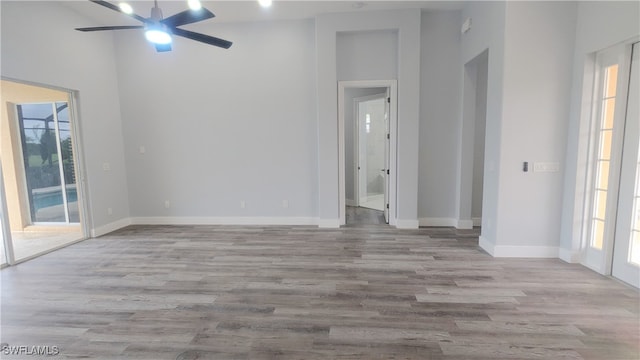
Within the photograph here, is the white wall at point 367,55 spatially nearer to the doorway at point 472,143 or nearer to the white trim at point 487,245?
the doorway at point 472,143

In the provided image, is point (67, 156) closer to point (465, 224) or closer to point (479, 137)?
point (465, 224)

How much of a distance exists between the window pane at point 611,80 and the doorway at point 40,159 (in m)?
7.13

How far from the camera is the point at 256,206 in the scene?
5.40 metres

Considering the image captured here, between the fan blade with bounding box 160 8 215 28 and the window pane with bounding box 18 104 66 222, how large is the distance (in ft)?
11.6

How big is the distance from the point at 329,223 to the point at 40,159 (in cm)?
472

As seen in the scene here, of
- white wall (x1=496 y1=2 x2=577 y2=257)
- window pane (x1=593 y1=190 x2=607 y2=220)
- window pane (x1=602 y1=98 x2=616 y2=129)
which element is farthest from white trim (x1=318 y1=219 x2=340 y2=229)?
window pane (x1=602 y1=98 x2=616 y2=129)

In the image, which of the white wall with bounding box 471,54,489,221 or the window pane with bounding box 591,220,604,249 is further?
the white wall with bounding box 471,54,489,221

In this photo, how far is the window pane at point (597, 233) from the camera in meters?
3.22

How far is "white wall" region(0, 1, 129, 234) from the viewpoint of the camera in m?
3.73

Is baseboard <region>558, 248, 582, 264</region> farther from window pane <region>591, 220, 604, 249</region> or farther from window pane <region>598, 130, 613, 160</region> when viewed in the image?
window pane <region>598, 130, 613, 160</region>

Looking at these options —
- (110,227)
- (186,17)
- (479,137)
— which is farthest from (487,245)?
(110,227)

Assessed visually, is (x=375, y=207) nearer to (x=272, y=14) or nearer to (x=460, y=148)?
(x=460, y=148)

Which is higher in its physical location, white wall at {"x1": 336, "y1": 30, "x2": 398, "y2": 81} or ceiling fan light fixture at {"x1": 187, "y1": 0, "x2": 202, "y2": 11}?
white wall at {"x1": 336, "y1": 30, "x2": 398, "y2": 81}

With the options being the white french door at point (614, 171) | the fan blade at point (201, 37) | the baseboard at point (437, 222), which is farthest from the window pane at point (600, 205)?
the fan blade at point (201, 37)
